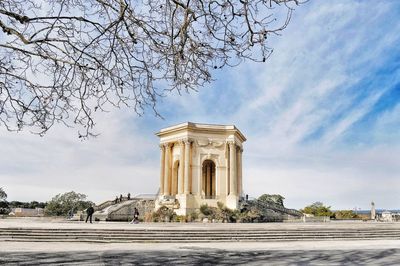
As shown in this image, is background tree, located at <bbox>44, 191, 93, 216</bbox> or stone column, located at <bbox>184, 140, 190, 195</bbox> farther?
background tree, located at <bbox>44, 191, 93, 216</bbox>

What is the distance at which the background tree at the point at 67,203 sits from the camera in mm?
49594

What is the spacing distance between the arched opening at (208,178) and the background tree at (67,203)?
1581 centimetres

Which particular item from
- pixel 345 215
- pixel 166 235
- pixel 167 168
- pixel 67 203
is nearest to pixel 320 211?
pixel 345 215

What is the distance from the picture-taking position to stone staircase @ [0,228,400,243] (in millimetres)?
16652

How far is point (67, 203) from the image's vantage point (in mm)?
50594

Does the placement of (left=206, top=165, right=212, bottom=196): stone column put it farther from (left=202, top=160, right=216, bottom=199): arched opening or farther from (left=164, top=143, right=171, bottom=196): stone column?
(left=164, top=143, right=171, bottom=196): stone column

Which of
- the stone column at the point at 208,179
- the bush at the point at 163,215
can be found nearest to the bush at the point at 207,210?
the bush at the point at 163,215

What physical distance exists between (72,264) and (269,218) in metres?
31.5

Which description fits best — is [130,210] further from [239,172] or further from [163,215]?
[239,172]

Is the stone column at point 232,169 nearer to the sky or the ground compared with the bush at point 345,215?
nearer to the sky

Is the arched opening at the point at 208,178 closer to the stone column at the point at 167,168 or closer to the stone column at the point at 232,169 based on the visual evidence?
the stone column at the point at 232,169

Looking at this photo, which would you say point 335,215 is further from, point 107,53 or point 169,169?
point 107,53

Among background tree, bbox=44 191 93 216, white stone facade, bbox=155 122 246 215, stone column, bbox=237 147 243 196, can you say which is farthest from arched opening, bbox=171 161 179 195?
background tree, bbox=44 191 93 216

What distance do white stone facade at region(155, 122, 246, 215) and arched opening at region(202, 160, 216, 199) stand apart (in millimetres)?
543
